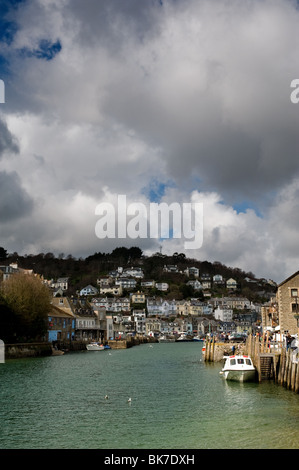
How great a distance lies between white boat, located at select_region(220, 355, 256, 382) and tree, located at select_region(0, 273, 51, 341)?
118 ft

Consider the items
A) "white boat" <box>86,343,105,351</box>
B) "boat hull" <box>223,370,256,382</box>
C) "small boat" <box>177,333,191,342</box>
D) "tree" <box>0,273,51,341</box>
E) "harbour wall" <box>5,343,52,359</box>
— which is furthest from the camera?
"small boat" <box>177,333,191,342</box>

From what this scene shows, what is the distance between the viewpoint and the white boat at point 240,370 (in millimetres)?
35688

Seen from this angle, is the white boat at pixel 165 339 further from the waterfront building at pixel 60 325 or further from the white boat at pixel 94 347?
the white boat at pixel 94 347

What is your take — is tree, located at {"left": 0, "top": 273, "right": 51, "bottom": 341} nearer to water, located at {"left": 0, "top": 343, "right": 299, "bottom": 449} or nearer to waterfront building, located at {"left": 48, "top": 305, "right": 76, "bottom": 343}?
waterfront building, located at {"left": 48, "top": 305, "right": 76, "bottom": 343}

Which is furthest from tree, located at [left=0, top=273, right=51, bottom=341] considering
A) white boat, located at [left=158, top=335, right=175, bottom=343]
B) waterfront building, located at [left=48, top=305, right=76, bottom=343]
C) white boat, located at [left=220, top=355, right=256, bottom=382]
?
white boat, located at [left=158, top=335, right=175, bottom=343]

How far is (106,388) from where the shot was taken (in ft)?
111

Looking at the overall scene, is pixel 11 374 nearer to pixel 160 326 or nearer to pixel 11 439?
pixel 11 439

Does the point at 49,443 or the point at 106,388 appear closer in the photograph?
the point at 49,443

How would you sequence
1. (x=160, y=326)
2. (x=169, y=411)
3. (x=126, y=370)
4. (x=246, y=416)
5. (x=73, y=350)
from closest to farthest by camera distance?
(x=246, y=416), (x=169, y=411), (x=126, y=370), (x=73, y=350), (x=160, y=326)

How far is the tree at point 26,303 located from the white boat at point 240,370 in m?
36.1

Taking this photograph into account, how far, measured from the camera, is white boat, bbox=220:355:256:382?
3569 cm
